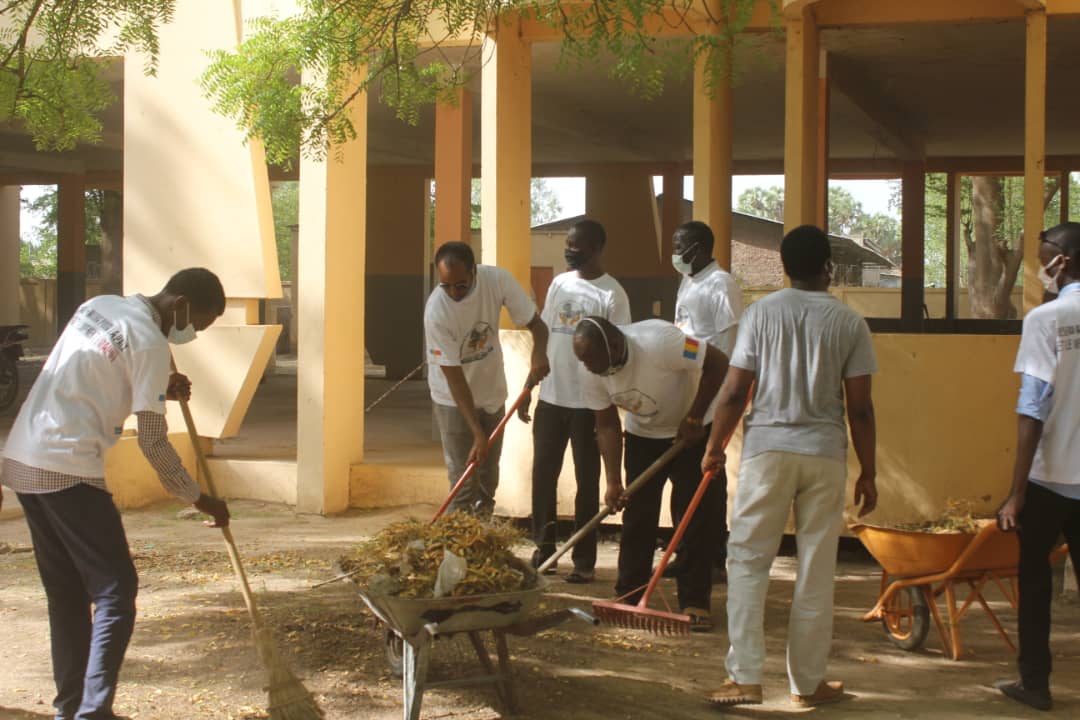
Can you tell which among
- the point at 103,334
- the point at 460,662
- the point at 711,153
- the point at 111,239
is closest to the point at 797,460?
the point at 460,662

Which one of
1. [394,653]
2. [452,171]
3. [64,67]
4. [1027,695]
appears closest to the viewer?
[1027,695]

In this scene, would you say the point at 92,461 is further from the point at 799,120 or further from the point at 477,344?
the point at 799,120

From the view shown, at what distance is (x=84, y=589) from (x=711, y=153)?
5511mm

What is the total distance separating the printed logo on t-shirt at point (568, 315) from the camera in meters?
6.48

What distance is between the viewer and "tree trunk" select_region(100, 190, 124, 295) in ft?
Answer: 85.5

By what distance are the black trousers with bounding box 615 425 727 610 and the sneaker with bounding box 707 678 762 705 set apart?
118cm

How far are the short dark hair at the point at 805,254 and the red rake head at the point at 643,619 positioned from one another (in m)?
1.44

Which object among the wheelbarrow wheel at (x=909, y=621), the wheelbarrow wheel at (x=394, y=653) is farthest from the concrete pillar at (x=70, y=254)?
the wheelbarrow wheel at (x=909, y=621)

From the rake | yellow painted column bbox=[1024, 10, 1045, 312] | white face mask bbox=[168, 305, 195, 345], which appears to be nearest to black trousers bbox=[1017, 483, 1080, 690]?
the rake

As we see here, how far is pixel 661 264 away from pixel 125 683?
14978 mm

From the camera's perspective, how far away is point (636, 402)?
5.43m

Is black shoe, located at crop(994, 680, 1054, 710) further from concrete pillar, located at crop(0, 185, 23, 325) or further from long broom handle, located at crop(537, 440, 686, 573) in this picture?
concrete pillar, located at crop(0, 185, 23, 325)

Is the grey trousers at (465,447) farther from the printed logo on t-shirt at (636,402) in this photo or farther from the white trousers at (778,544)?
the white trousers at (778,544)

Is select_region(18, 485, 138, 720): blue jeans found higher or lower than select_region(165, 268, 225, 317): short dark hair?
lower
